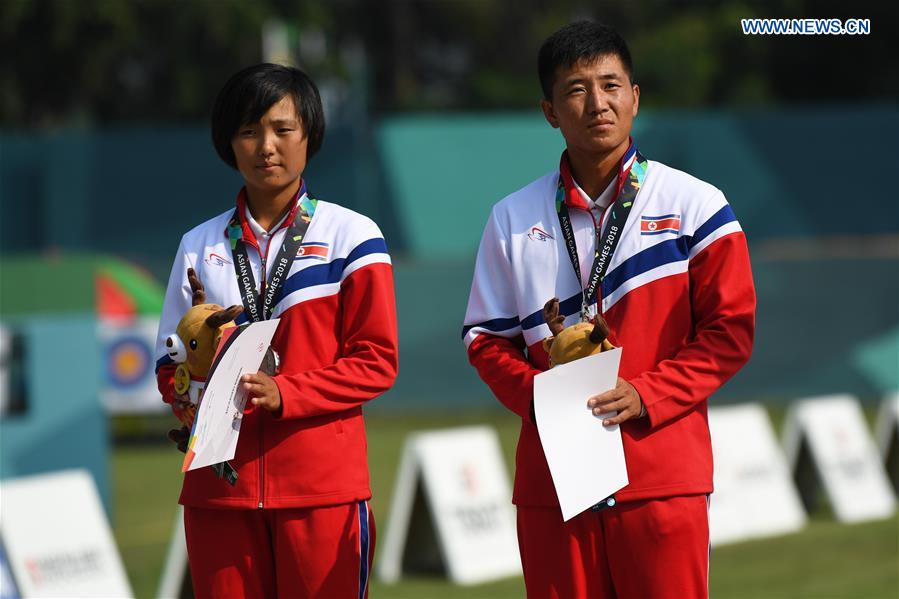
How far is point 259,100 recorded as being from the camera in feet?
13.2

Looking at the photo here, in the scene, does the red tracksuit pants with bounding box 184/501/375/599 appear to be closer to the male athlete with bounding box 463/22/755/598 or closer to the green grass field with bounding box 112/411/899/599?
the male athlete with bounding box 463/22/755/598

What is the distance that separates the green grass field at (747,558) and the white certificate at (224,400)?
416 cm

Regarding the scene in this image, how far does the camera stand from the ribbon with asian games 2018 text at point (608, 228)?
379 centimetres

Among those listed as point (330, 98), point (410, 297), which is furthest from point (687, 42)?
point (410, 297)

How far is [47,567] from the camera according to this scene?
668 centimetres

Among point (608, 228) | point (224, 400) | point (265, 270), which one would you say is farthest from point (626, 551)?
point (265, 270)

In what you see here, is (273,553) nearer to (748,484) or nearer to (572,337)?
(572,337)

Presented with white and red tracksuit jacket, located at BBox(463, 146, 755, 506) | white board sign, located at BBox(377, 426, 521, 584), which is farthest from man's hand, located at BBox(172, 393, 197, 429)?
white board sign, located at BBox(377, 426, 521, 584)

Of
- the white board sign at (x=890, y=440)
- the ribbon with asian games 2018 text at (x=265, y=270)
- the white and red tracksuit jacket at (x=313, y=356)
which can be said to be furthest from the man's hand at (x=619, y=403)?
the white board sign at (x=890, y=440)

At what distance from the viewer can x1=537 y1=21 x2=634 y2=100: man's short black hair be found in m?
3.80

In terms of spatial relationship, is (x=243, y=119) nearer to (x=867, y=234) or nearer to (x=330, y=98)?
(x=867, y=234)

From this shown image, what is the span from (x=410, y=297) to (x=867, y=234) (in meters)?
10.4

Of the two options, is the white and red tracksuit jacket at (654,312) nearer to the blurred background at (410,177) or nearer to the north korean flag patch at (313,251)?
the north korean flag patch at (313,251)

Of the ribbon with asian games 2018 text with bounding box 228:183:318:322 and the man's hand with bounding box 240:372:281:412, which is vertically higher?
the ribbon with asian games 2018 text with bounding box 228:183:318:322
